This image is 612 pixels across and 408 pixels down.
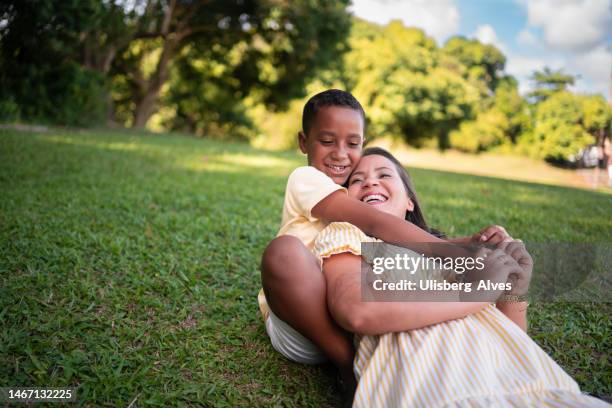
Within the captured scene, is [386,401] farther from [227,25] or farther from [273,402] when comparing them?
[227,25]

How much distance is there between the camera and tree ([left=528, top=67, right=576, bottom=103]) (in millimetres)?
5047

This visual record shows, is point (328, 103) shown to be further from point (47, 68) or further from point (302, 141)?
point (47, 68)

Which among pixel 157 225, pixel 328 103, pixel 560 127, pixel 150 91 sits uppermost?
pixel 150 91

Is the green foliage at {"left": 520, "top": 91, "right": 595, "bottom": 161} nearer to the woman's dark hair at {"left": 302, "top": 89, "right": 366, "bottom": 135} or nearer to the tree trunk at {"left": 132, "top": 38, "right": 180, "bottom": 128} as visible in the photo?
the woman's dark hair at {"left": 302, "top": 89, "right": 366, "bottom": 135}

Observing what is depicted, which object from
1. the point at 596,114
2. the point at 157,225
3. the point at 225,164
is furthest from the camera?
the point at 225,164

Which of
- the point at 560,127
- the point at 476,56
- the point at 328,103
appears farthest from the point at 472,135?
the point at 328,103

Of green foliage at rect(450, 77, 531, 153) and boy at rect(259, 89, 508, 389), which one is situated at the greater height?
green foliage at rect(450, 77, 531, 153)

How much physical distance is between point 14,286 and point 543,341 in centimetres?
270

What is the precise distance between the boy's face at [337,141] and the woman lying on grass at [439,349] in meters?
0.45

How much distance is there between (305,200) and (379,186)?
41 cm

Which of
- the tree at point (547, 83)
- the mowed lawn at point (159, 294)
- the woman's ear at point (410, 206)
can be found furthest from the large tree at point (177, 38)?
the woman's ear at point (410, 206)

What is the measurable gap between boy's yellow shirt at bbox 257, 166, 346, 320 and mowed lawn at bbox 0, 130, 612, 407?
58 cm

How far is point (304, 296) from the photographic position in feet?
4.91

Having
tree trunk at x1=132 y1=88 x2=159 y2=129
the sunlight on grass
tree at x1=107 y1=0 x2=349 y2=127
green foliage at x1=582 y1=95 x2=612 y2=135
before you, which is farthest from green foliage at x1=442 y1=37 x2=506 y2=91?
green foliage at x1=582 y1=95 x2=612 y2=135
